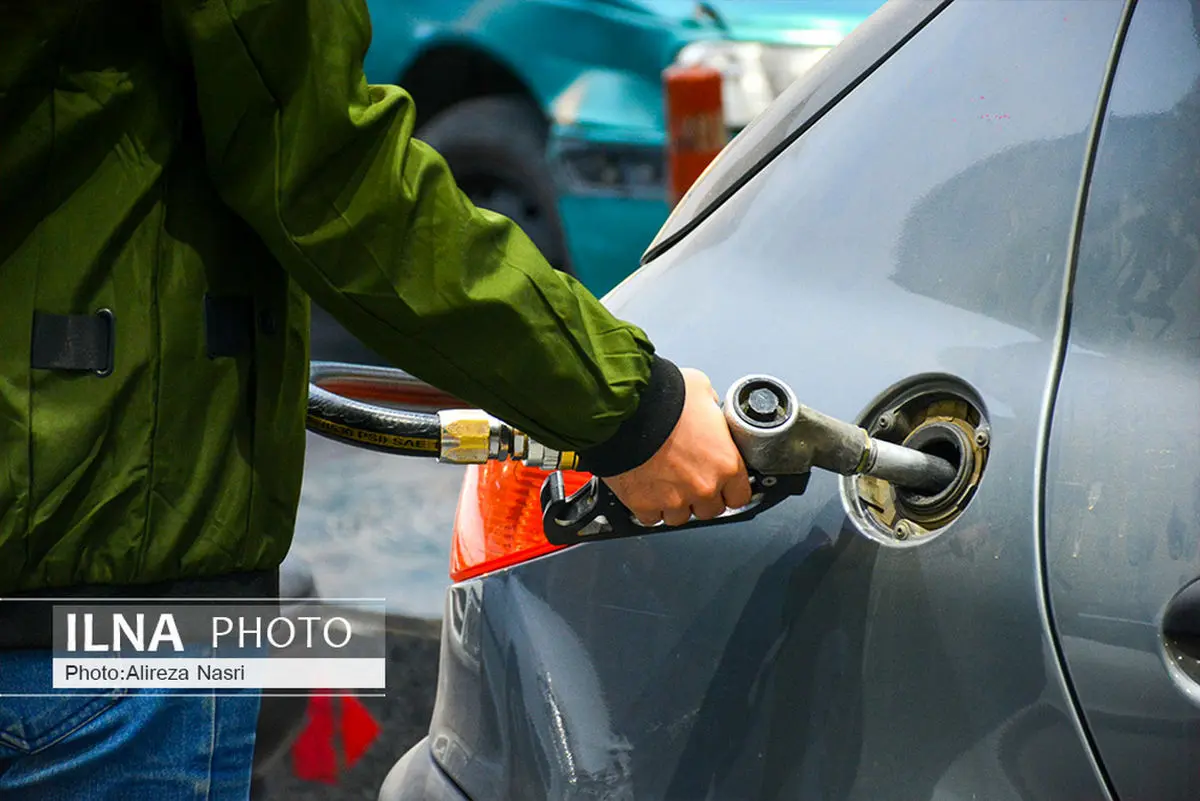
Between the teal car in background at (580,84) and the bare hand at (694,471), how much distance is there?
11.6ft

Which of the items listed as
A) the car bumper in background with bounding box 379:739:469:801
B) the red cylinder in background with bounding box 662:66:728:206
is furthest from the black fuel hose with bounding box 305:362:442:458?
the red cylinder in background with bounding box 662:66:728:206

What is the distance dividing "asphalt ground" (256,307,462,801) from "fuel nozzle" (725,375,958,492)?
195cm

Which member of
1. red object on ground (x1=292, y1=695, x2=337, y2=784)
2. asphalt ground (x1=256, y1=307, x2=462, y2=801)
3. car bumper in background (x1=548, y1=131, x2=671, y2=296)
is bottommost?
red object on ground (x1=292, y1=695, x2=337, y2=784)

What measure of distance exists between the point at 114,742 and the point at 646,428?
1.71 ft

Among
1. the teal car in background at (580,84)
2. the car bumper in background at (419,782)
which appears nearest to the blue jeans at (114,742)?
the car bumper in background at (419,782)

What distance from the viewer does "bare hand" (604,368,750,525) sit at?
1548 millimetres

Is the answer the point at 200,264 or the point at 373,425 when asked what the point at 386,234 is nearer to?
the point at 200,264

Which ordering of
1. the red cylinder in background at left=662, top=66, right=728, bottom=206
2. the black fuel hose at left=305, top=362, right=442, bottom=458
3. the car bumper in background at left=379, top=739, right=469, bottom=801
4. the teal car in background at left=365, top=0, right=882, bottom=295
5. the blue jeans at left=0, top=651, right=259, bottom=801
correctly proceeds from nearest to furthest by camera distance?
the blue jeans at left=0, top=651, right=259, bottom=801 → the black fuel hose at left=305, top=362, right=442, bottom=458 → the car bumper in background at left=379, top=739, right=469, bottom=801 → the red cylinder in background at left=662, top=66, right=728, bottom=206 → the teal car in background at left=365, top=0, right=882, bottom=295

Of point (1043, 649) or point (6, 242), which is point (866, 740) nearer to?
point (1043, 649)

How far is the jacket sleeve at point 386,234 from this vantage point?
140cm

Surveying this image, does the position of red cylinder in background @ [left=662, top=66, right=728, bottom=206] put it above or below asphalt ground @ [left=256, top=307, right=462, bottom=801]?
above

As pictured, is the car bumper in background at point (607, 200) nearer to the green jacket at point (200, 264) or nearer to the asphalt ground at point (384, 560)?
the asphalt ground at point (384, 560)

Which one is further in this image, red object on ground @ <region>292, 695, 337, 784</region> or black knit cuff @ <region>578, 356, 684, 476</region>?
red object on ground @ <region>292, 695, 337, 784</region>

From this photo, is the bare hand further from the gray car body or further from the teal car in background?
the teal car in background
